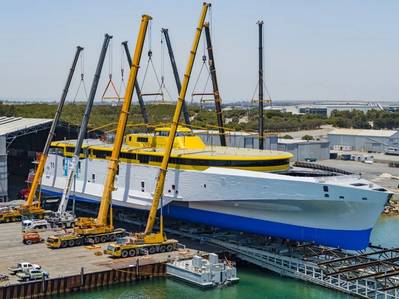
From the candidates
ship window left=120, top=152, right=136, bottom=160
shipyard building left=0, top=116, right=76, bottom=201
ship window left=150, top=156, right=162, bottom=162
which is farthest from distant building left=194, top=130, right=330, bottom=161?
ship window left=150, top=156, right=162, bottom=162

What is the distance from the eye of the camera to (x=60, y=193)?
4572 cm

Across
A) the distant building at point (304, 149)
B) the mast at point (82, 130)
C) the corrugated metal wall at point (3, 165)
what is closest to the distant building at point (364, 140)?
the distant building at point (304, 149)

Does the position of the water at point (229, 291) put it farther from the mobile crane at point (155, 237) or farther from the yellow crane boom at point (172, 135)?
the yellow crane boom at point (172, 135)

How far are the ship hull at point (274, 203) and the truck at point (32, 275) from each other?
10132 millimetres

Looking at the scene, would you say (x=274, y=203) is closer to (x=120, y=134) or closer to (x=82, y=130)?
(x=120, y=134)

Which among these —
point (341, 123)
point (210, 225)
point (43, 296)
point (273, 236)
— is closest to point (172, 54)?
point (210, 225)

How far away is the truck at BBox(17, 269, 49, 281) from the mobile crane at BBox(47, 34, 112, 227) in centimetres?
1145

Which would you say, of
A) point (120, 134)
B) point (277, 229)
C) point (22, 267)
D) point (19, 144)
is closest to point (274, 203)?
point (277, 229)

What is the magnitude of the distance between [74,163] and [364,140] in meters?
56.8

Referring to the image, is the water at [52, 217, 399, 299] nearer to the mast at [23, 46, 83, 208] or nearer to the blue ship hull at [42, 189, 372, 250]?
the blue ship hull at [42, 189, 372, 250]

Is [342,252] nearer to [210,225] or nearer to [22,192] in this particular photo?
[210,225]

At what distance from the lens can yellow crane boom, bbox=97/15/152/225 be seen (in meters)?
34.8

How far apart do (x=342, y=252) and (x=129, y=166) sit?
14366 mm

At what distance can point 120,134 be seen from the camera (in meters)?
35.1
